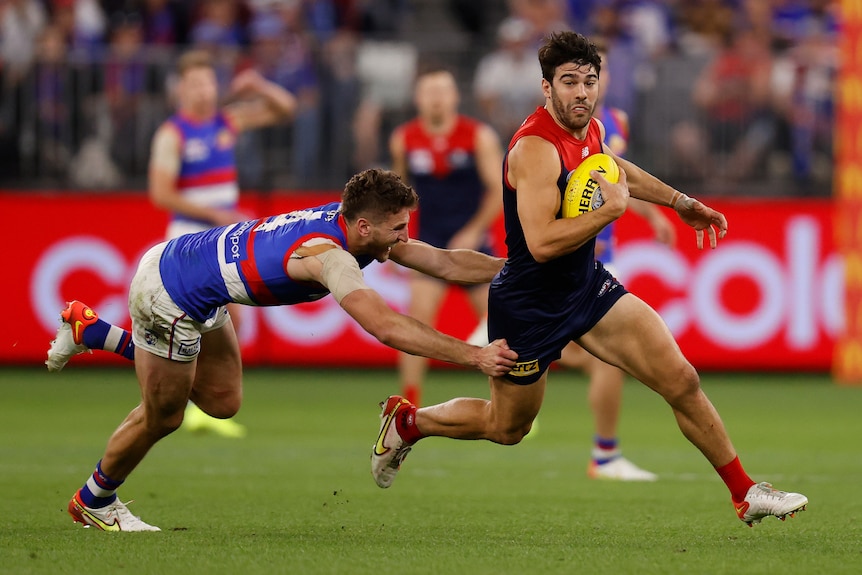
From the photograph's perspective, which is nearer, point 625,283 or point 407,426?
point 407,426

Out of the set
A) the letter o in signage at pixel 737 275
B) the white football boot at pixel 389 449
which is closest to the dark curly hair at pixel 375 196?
the white football boot at pixel 389 449

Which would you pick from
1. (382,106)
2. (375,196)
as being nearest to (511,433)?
(375,196)

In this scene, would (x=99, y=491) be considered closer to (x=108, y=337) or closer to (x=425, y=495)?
(x=108, y=337)

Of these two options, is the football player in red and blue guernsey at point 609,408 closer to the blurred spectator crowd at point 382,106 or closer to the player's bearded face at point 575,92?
the player's bearded face at point 575,92

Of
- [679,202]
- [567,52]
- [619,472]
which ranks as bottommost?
[619,472]

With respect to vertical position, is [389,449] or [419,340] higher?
[419,340]

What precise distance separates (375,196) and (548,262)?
3.29 feet

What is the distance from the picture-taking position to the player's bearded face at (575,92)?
705 cm

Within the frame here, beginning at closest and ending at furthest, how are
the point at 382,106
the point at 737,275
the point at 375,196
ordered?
the point at 375,196
the point at 737,275
the point at 382,106

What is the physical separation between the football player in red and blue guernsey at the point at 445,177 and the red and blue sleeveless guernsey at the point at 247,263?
5.02 meters

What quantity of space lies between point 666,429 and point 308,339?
17.7 ft

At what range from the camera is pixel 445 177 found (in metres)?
12.8

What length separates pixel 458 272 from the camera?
296 inches

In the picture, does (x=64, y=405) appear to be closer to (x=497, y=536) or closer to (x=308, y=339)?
(x=308, y=339)
